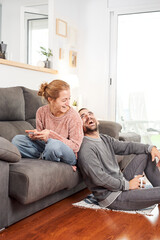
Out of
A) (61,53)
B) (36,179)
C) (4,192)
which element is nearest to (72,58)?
(61,53)

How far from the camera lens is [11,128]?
9.39 feet

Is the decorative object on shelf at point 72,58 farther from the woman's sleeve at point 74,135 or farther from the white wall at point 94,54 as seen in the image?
the woman's sleeve at point 74,135

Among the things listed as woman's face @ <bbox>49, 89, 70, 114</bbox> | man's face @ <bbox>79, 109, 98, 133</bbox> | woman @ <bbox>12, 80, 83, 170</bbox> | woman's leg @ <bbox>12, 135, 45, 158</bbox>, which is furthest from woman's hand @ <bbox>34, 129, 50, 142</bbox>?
man's face @ <bbox>79, 109, 98, 133</bbox>

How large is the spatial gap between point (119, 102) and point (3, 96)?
9.25ft

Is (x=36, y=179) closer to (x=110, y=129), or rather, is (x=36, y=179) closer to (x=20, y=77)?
(x=110, y=129)

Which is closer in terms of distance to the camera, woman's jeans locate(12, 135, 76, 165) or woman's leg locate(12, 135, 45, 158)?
woman's jeans locate(12, 135, 76, 165)

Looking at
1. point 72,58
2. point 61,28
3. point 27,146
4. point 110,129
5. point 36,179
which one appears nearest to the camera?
point 36,179

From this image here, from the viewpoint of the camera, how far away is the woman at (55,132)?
2.35 metres

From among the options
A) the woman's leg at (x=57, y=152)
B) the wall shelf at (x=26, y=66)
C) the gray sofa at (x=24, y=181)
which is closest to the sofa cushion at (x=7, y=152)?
the gray sofa at (x=24, y=181)

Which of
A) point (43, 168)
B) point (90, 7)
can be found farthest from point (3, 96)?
point (90, 7)

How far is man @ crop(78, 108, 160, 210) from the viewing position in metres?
2.25

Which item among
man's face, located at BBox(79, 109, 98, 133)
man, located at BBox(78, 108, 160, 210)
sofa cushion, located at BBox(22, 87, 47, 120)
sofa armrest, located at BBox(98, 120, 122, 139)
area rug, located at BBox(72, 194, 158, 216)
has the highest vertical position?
sofa cushion, located at BBox(22, 87, 47, 120)

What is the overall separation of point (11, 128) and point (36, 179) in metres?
0.97

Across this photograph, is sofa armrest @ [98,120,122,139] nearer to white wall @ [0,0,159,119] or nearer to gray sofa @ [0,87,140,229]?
gray sofa @ [0,87,140,229]
